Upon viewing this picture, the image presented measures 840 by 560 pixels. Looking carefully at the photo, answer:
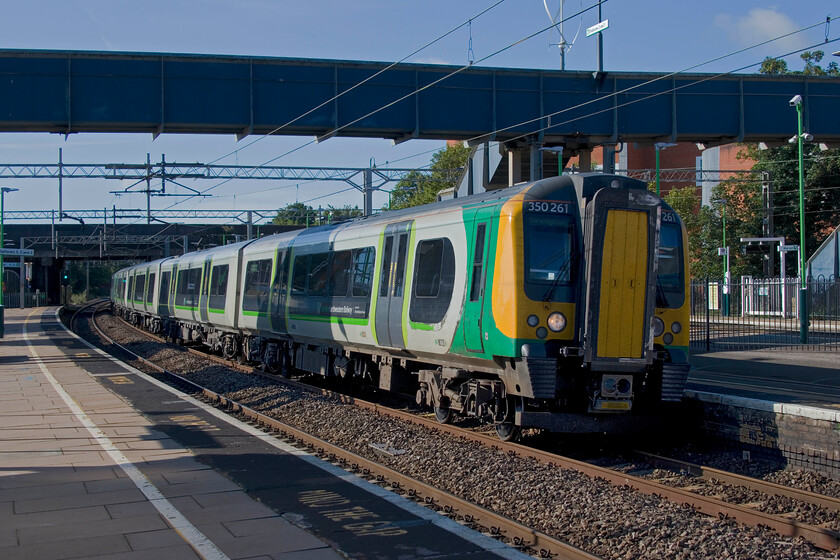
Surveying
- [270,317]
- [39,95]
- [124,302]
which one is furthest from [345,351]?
[124,302]

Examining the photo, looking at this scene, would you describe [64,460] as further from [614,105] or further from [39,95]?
[614,105]

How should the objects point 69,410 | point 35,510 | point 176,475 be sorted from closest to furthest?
1. point 35,510
2. point 176,475
3. point 69,410

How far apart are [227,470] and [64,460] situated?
2.15m

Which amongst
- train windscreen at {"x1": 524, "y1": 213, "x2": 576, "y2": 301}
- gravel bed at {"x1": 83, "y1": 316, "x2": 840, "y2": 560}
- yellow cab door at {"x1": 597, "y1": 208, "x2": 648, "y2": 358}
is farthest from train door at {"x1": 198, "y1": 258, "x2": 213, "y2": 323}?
yellow cab door at {"x1": 597, "y1": 208, "x2": 648, "y2": 358}

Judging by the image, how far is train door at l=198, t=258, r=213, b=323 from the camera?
2497 centimetres

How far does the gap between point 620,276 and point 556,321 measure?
0.95m

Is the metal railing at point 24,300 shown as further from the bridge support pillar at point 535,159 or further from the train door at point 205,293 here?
the bridge support pillar at point 535,159

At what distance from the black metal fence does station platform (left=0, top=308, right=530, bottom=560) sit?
14.9 metres

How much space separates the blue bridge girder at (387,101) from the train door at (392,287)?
24.0 feet

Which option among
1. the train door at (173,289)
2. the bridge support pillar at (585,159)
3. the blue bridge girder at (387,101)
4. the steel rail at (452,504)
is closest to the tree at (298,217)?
the train door at (173,289)

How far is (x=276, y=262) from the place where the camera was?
738 inches

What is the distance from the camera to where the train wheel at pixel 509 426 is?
10461 millimetres

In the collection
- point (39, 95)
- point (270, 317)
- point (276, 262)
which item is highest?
point (39, 95)

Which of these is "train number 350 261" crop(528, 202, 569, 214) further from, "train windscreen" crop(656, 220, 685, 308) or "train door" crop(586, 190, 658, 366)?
"train windscreen" crop(656, 220, 685, 308)
